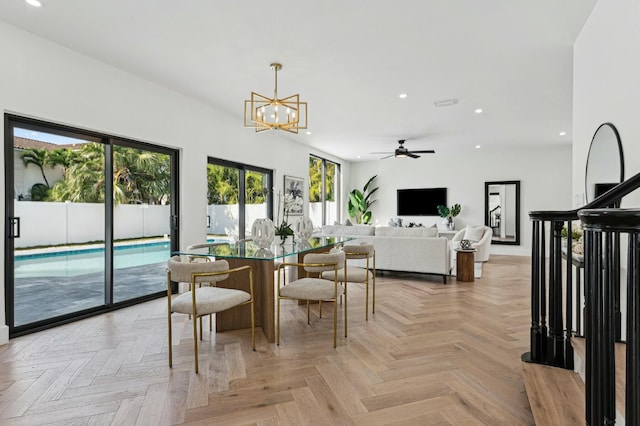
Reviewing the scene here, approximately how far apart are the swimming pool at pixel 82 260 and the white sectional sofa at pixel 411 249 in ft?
10.7

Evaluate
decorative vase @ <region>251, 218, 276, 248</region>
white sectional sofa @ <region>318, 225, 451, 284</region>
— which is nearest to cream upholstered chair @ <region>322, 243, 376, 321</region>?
decorative vase @ <region>251, 218, 276, 248</region>

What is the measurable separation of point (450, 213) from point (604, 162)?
7.06m

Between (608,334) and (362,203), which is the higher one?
(362,203)

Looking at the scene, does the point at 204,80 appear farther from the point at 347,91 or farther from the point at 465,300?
the point at 465,300

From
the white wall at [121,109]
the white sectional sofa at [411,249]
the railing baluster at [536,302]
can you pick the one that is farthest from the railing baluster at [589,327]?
the white sectional sofa at [411,249]

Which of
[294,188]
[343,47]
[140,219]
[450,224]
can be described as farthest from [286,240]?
[450,224]

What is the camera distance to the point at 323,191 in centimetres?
941

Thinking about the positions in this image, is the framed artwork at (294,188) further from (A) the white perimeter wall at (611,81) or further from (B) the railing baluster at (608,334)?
(B) the railing baluster at (608,334)

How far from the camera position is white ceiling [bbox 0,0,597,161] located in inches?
110

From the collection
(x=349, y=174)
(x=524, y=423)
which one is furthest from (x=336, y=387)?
(x=349, y=174)

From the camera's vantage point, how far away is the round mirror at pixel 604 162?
2.36m

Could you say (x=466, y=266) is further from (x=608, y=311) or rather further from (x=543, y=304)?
(x=608, y=311)

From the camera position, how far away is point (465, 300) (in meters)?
4.43

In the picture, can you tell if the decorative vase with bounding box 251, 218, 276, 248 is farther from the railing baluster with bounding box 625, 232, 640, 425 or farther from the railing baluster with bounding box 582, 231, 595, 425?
the railing baluster with bounding box 625, 232, 640, 425
